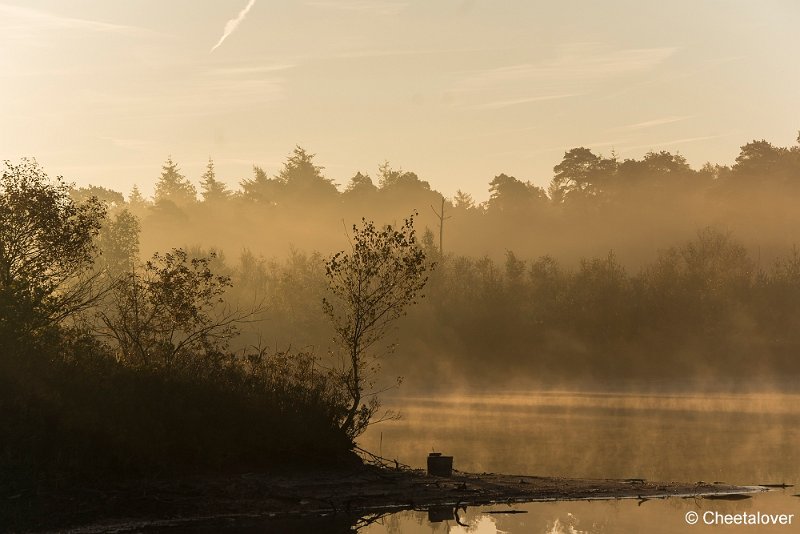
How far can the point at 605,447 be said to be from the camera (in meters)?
49.8

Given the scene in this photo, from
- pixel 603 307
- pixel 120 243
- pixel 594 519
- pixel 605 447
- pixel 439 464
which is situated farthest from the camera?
pixel 120 243

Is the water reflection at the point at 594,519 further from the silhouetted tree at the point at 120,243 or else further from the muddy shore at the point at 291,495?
the silhouetted tree at the point at 120,243

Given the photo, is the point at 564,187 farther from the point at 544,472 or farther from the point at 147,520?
the point at 147,520

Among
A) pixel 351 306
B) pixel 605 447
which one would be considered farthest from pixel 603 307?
pixel 351 306

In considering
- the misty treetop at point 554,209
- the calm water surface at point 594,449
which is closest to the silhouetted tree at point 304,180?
the misty treetop at point 554,209

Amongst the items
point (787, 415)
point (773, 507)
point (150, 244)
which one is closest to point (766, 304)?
point (787, 415)

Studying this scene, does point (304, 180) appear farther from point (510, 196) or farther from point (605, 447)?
point (605, 447)

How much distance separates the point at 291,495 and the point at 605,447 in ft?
70.7

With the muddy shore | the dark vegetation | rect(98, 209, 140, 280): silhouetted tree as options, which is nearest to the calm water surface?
the muddy shore

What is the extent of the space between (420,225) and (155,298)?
142 m

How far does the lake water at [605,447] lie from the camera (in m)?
29.5

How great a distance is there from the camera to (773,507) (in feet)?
104

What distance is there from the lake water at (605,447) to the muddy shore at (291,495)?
1383 millimetres

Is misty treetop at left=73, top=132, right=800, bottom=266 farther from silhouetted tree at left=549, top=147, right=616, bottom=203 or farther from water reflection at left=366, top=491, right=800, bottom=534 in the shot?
water reflection at left=366, top=491, right=800, bottom=534
